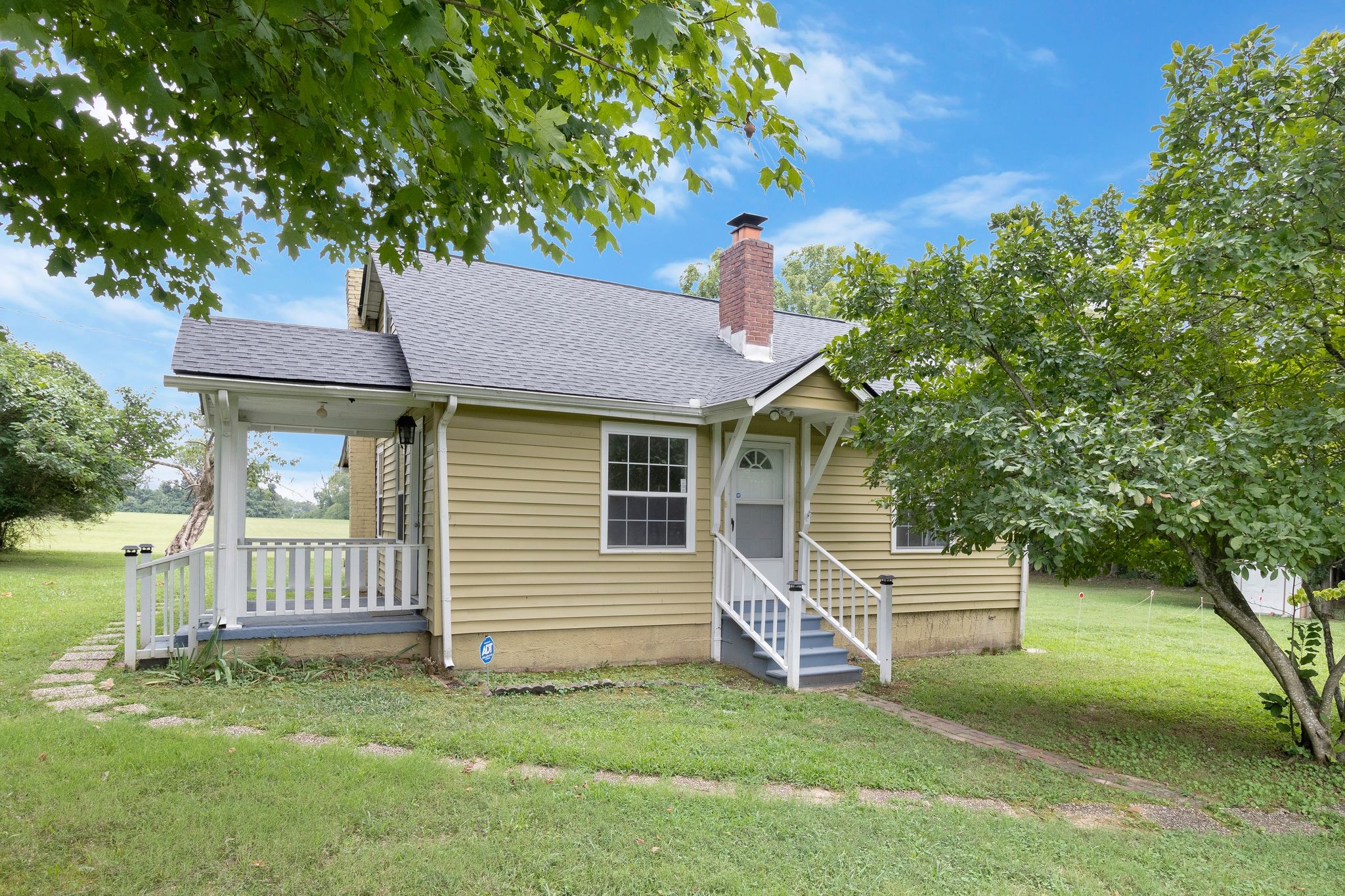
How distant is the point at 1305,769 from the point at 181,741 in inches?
320

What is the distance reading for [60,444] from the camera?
1755 centimetres

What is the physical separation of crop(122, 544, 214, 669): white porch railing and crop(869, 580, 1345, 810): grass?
7.02 m

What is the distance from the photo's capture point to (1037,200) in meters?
6.70

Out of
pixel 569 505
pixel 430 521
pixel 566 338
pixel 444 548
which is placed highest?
pixel 566 338

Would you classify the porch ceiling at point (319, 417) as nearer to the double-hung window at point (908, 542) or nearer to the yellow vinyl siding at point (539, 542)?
the yellow vinyl siding at point (539, 542)

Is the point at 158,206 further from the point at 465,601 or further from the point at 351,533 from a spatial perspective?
the point at 351,533

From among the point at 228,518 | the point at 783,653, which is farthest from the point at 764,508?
the point at 228,518

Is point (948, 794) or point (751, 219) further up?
point (751, 219)

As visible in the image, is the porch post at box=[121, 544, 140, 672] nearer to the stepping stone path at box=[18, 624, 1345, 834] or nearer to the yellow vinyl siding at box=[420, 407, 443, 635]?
the stepping stone path at box=[18, 624, 1345, 834]

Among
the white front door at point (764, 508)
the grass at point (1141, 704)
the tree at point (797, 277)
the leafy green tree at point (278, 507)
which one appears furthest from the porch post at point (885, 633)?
the leafy green tree at point (278, 507)

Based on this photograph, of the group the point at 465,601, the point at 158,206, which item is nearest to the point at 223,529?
the point at 465,601

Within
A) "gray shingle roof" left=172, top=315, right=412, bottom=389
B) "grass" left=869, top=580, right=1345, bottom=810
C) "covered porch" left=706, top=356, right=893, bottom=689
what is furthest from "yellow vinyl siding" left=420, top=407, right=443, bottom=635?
"grass" left=869, top=580, right=1345, bottom=810

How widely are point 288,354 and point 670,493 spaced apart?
14.4 feet

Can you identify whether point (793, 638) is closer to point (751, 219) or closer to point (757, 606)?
point (757, 606)
